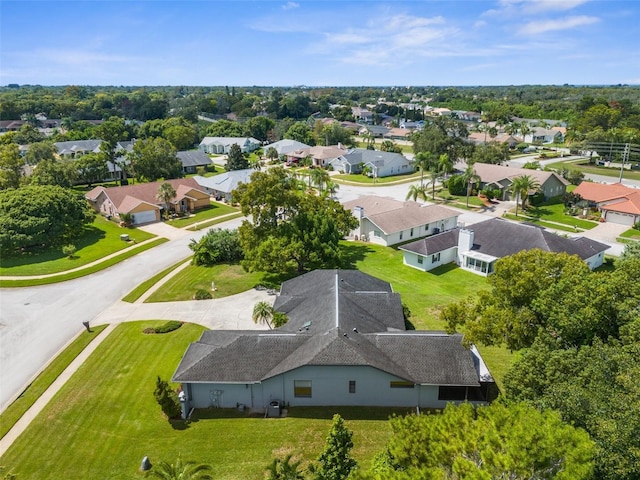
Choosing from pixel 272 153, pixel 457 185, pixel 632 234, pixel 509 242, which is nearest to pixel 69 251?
pixel 509 242

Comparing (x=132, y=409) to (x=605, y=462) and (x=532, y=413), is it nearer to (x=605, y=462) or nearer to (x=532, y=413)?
(x=532, y=413)

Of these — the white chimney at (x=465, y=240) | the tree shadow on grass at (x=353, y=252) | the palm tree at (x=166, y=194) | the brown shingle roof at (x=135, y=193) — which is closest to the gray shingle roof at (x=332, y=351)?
the tree shadow on grass at (x=353, y=252)

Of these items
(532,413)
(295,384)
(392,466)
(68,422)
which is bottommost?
(68,422)

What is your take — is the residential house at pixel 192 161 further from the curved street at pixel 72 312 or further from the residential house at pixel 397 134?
the residential house at pixel 397 134

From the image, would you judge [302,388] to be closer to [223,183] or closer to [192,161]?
[223,183]

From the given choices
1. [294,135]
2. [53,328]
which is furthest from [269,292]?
[294,135]

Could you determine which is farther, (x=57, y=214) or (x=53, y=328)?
(x=57, y=214)

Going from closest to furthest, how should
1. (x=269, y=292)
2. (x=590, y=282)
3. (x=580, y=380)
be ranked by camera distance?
(x=580, y=380), (x=590, y=282), (x=269, y=292)

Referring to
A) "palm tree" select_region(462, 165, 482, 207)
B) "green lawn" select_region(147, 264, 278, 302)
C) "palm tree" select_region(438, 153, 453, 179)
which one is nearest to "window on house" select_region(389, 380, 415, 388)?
"green lawn" select_region(147, 264, 278, 302)
